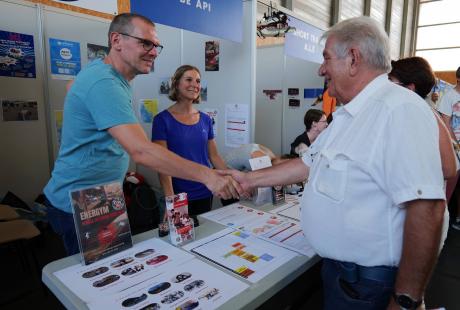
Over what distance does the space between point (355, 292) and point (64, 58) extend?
3.16 m

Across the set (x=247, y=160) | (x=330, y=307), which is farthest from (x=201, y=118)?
(x=330, y=307)

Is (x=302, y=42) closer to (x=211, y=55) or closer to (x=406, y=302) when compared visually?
(x=211, y=55)

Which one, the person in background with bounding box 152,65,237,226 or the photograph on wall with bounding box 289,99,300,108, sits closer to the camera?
the person in background with bounding box 152,65,237,226

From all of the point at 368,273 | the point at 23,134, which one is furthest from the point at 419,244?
the point at 23,134

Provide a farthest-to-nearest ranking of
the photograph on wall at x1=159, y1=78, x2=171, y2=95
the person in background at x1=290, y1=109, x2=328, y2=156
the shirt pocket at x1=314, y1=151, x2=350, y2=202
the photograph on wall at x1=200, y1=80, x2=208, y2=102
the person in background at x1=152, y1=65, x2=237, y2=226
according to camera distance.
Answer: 1. the photograph on wall at x1=159, y1=78, x2=171, y2=95
2. the person in background at x1=290, y1=109, x2=328, y2=156
3. the photograph on wall at x1=200, y1=80, x2=208, y2=102
4. the person in background at x1=152, y1=65, x2=237, y2=226
5. the shirt pocket at x1=314, y1=151, x2=350, y2=202

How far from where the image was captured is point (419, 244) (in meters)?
0.91

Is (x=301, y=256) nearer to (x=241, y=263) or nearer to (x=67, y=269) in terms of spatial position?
(x=241, y=263)

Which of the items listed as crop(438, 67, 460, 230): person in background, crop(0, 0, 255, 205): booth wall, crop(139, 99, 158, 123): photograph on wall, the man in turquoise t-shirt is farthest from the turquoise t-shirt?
crop(438, 67, 460, 230): person in background

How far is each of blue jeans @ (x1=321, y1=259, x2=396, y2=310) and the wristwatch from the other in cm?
5

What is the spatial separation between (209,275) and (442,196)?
28.5 inches

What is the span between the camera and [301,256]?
1.24 meters

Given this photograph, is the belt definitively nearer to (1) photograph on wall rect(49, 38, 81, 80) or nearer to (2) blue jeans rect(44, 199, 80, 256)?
(2) blue jeans rect(44, 199, 80, 256)

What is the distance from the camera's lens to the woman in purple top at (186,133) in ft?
6.73

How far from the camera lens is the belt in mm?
1006
